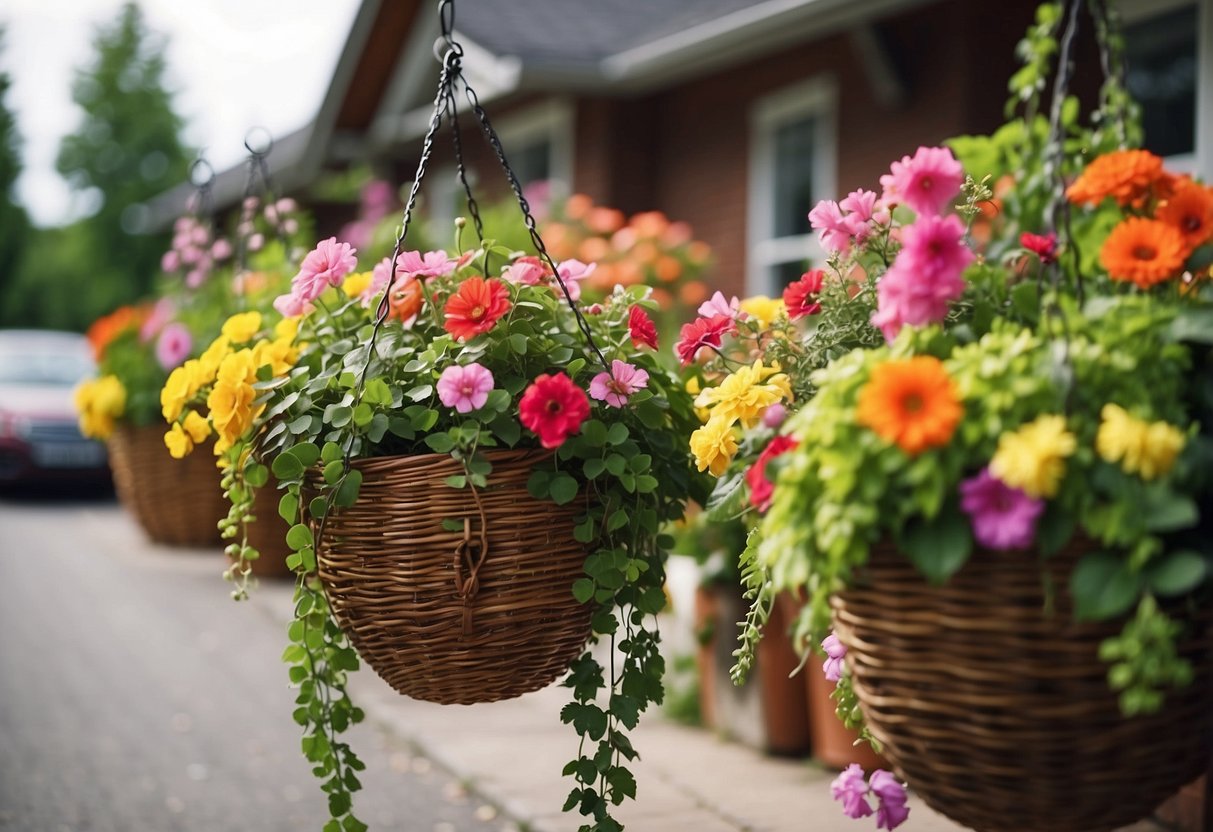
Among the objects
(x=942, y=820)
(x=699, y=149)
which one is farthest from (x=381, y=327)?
(x=699, y=149)

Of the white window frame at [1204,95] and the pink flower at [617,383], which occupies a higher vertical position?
the white window frame at [1204,95]

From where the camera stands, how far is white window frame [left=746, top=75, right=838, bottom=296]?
682cm

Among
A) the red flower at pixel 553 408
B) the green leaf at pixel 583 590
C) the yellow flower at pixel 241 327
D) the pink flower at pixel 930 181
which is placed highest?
the pink flower at pixel 930 181

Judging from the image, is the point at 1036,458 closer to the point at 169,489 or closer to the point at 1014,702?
the point at 1014,702

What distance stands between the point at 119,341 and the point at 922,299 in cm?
447

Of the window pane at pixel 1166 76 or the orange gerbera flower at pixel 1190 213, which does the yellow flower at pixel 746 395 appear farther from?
the window pane at pixel 1166 76

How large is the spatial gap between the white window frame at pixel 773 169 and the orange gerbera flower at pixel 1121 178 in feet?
17.1

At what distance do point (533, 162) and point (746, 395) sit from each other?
8050 mm

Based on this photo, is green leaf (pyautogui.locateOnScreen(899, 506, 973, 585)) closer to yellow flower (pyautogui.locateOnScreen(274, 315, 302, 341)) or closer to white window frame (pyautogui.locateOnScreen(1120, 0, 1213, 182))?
yellow flower (pyautogui.locateOnScreen(274, 315, 302, 341))

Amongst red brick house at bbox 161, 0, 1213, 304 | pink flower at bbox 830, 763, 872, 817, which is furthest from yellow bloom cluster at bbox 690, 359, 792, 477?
red brick house at bbox 161, 0, 1213, 304

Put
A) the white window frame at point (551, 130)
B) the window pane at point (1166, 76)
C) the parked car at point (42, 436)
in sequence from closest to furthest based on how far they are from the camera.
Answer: the window pane at point (1166, 76)
the white window frame at point (551, 130)
the parked car at point (42, 436)

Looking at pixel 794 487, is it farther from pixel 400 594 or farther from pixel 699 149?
pixel 699 149

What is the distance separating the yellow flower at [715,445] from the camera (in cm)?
167

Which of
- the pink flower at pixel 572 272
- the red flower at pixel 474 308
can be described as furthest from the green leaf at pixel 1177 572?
the pink flower at pixel 572 272
